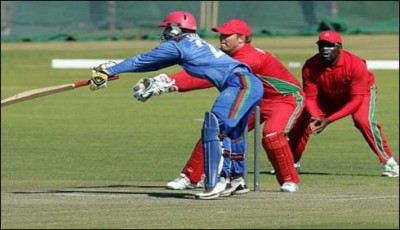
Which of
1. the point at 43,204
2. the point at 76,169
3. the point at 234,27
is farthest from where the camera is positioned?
the point at 76,169

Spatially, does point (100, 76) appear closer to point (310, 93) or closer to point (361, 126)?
point (310, 93)

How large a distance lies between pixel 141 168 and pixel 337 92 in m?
3.14

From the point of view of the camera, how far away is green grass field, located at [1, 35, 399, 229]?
11.0 meters

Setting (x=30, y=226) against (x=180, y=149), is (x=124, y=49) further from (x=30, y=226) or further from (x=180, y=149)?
(x=30, y=226)

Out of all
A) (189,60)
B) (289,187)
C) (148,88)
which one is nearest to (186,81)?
(148,88)

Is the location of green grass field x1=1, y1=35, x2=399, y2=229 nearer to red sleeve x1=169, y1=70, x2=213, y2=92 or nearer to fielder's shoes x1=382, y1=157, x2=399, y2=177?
fielder's shoes x1=382, y1=157, x2=399, y2=177

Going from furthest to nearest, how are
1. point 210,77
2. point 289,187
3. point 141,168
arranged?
point 141,168 → point 289,187 → point 210,77

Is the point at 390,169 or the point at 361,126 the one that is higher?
the point at 361,126

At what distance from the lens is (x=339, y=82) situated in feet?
51.8

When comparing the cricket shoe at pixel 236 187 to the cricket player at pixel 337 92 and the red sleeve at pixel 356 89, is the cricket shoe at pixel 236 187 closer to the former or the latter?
the cricket player at pixel 337 92

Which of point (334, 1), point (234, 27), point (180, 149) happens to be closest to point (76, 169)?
point (180, 149)

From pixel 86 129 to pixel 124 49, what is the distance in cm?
1636

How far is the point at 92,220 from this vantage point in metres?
10.8

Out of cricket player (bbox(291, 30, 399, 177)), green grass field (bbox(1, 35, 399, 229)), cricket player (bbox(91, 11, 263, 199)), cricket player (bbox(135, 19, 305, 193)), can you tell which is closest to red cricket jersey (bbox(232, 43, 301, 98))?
cricket player (bbox(135, 19, 305, 193))
